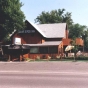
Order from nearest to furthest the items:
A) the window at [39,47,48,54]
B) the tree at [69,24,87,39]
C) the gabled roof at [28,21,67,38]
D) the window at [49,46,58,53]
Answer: the window at [49,46,58,53] < the window at [39,47,48,54] < the gabled roof at [28,21,67,38] < the tree at [69,24,87,39]

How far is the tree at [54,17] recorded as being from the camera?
3467 inches

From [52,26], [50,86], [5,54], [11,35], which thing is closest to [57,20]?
[52,26]

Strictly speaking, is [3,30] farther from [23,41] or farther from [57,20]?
[57,20]

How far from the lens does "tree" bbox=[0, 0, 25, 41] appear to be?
4241 cm

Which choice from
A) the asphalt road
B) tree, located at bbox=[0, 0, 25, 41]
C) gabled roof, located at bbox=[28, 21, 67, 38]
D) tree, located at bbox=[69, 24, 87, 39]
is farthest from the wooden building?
tree, located at bbox=[69, 24, 87, 39]

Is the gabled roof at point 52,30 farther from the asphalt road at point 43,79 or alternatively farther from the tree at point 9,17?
the asphalt road at point 43,79

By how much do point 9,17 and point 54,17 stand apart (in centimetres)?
4617

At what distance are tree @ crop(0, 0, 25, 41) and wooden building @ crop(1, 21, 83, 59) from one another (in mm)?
2651

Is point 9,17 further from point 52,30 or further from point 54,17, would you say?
point 54,17

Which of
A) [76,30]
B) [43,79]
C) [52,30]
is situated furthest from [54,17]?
[43,79]

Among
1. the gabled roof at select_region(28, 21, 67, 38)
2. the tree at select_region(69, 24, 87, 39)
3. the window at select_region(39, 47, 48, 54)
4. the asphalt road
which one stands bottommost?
the asphalt road

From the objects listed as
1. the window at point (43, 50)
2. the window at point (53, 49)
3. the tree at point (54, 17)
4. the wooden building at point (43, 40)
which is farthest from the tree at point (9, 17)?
the tree at point (54, 17)

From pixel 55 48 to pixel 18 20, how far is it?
26.4 feet

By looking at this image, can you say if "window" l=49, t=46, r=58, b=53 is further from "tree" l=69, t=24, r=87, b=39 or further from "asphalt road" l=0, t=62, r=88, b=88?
"tree" l=69, t=24, r=87, b=39
